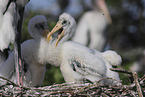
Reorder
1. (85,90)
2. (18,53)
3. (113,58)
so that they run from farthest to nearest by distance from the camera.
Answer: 1. (113,58)
2. (18,53)
3. (85,90)

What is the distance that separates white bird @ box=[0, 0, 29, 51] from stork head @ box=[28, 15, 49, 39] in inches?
20.2

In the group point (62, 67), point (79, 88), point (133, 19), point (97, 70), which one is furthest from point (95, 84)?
point (133, 19)

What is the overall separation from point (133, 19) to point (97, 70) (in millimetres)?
8417

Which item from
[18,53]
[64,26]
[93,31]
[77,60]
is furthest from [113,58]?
[93,31]

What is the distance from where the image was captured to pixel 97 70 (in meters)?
2.68

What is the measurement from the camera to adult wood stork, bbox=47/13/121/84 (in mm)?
2709

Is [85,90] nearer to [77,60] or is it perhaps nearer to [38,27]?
[77,60]

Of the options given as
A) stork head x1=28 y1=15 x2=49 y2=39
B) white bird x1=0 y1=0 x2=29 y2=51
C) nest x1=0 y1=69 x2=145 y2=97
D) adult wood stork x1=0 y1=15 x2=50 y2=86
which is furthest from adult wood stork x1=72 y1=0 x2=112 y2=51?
nest x1=0 y1=69 x2=145 y2=97

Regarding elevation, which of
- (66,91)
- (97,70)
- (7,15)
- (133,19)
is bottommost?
(66,91)

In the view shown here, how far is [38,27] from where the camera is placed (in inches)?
120

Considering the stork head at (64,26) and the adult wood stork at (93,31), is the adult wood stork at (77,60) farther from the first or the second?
the adult wood stork at (93,31)

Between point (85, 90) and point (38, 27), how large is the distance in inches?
41.2

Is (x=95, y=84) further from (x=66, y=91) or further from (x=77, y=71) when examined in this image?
(x=77, y=71)

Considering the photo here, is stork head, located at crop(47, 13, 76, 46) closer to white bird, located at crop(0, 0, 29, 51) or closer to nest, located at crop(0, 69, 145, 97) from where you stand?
white bird, located at crop(0, 0, 29, 51)
